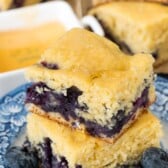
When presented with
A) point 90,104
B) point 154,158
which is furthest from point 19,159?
point 154,158

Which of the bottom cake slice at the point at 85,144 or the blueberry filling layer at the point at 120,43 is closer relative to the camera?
the bottom cake slice at the point at 85,144

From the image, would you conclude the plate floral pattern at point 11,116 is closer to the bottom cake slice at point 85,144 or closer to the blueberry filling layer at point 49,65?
the bottom cake slice at point 85,144

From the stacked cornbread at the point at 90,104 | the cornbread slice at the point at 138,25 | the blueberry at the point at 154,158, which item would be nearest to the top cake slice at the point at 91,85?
the stacked cornbread at the point at 90,104

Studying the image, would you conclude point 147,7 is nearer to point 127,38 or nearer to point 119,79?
point 127,38

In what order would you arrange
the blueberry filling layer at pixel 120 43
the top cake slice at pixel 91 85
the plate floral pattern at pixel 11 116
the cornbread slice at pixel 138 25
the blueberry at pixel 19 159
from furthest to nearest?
the blueberry filling layer at pixel 120 43, the cornbread slice at pixel 138 25, the plate floral pattern at pixel 11 116, the blueberry at pixel 19 159, the top cake slice at pixel 91 85

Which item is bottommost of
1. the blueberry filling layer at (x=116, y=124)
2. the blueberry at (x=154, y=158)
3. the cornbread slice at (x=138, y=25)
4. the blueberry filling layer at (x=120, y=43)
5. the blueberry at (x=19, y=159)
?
the blueberry filling layer at (x=120, y=43)

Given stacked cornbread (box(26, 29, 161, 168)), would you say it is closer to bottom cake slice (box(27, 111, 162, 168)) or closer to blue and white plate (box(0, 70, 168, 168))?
bottom cake slice (box(27, 111, 162, 168))

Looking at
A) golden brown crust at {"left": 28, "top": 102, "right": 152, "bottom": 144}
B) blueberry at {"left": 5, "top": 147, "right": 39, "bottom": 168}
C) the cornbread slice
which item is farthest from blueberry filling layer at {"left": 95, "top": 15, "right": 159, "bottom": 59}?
blueberry at {"left": 5, "top": 147, "right": 39, "bottom": 168}
